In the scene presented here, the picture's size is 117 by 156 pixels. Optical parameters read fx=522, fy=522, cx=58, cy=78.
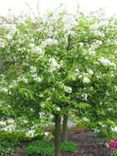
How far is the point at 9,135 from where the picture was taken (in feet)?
61.2

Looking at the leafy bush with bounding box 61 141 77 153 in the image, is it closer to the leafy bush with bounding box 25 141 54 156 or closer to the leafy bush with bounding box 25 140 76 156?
the leafy bush with bounding box 25 140 76 156

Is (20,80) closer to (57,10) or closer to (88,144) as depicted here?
(57,10)

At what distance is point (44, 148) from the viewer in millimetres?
16797

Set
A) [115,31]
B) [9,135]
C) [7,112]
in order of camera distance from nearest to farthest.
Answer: [7,112] < [115,31] < [9,135]

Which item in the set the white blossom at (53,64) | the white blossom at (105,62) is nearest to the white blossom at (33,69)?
the white blossom at (53,64)

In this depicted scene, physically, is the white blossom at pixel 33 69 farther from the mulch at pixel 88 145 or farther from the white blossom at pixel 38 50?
the mulch at pixel 88 145

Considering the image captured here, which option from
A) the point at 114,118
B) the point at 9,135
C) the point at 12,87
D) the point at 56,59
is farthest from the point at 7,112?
the point at 9,135

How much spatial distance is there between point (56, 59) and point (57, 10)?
1646 millimetres

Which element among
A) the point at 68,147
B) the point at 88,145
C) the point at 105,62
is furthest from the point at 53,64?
the point at 88,145

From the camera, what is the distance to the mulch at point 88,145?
17.3 meters

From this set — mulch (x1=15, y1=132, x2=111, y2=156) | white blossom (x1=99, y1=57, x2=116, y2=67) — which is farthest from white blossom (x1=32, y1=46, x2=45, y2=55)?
mulch (x1=15, y1=132, x2=111, y2=156)

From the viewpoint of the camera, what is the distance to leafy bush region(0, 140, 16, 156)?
56.0 ft

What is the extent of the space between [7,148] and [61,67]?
579cm

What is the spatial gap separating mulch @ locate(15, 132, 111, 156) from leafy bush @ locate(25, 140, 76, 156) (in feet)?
0.79
